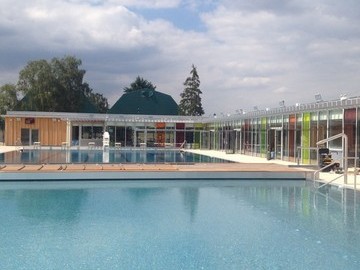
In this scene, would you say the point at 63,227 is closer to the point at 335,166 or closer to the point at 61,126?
the point at 335,166

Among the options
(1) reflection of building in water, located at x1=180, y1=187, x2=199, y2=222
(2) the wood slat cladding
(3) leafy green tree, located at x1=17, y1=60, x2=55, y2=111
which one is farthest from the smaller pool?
(3) leafy green tree, located at x1=17, y1=60, x2=55, y2=111

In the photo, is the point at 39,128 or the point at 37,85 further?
the point at 37,85

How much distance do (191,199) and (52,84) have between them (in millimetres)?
37078

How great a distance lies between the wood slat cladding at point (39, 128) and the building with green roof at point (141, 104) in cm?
1568

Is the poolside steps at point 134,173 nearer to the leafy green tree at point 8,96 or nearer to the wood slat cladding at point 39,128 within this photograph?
the wood slat cladding at point 39,128

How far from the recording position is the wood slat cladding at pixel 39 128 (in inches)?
1416

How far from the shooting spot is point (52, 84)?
151 ft

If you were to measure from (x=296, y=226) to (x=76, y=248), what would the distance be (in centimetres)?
387

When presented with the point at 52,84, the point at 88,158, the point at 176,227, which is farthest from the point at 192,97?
the point at 176,227

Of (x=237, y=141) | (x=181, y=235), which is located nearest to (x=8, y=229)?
(x=181, y=235)

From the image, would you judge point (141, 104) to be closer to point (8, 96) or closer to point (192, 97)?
point (192, 97)

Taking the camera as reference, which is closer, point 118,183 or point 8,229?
point 8,229

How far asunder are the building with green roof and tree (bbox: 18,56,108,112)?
532 centimetres

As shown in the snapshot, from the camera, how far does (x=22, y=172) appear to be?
46.0 feet
